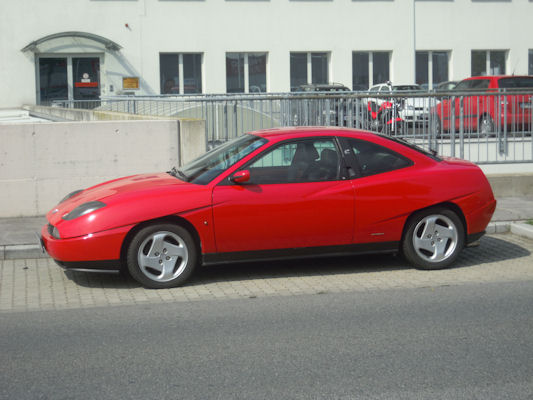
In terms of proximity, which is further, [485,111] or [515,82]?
[515,82]

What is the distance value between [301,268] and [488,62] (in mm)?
30398

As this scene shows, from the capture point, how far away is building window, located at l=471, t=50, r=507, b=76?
1423 inches

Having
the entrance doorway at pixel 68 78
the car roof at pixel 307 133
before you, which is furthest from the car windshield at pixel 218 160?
the entrance doorway at pixel 68 78

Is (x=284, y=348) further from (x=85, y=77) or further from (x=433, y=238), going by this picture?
(x=85, y=77)

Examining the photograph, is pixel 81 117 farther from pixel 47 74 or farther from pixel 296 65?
pixel 296 65

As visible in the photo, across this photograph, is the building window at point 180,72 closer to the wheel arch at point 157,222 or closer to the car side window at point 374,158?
the car side window at point 374,158

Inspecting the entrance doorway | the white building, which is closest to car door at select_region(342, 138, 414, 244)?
the white building

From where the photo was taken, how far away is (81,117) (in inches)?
730

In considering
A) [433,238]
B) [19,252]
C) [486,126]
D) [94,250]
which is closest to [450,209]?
[433,238]

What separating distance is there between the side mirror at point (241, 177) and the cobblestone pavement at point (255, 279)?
1.05 metres

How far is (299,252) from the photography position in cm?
782

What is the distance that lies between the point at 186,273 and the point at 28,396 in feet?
9.80

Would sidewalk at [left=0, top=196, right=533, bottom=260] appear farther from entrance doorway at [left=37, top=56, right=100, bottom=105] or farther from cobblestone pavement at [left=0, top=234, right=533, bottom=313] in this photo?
entrance doorway at [left=37, top=56, right=100, bottom=105]

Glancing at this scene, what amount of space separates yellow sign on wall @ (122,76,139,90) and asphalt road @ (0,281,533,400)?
2639 cm
